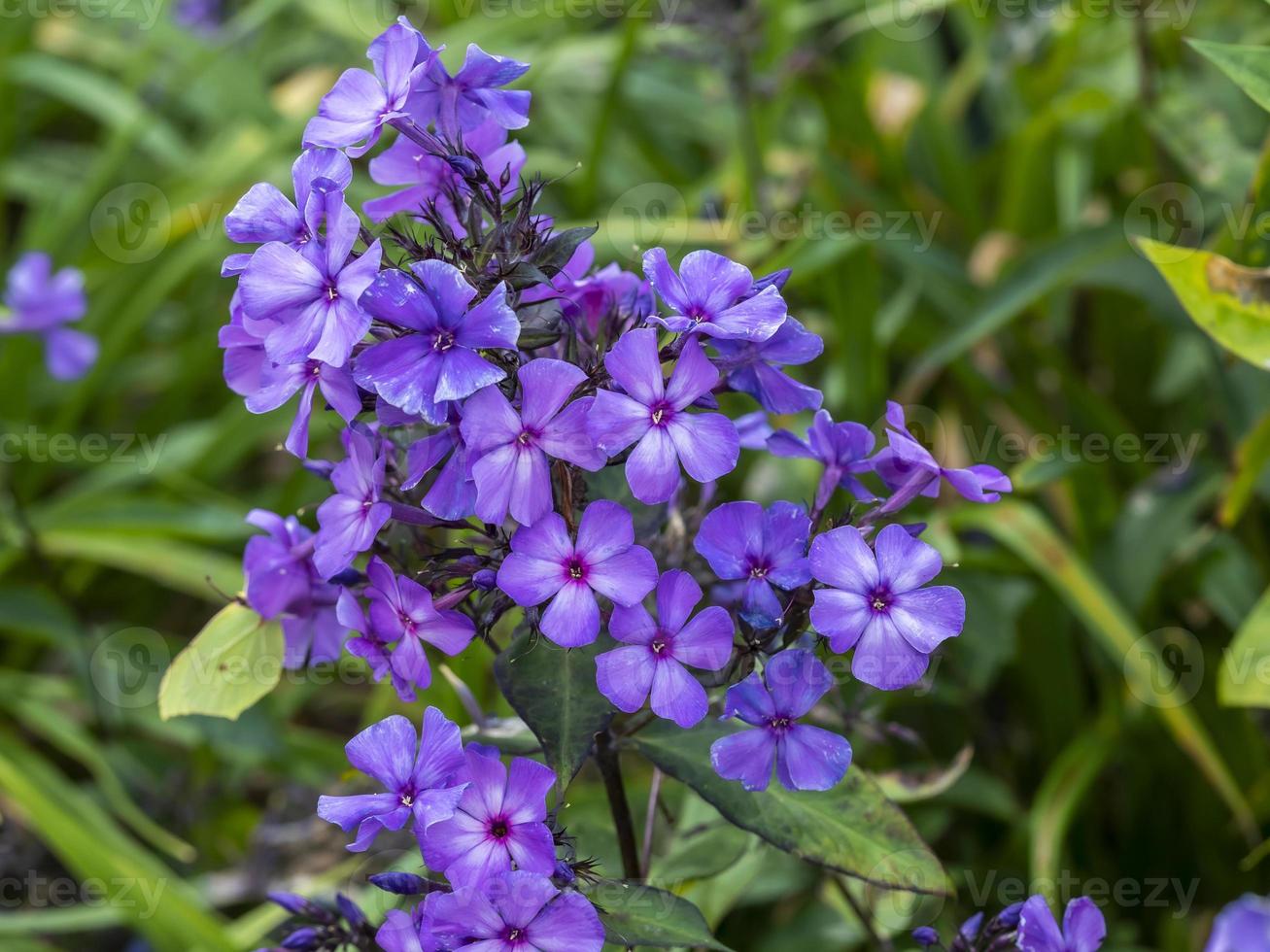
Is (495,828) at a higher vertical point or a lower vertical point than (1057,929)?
higher

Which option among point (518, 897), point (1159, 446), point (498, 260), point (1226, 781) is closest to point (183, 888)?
point (518, 897)

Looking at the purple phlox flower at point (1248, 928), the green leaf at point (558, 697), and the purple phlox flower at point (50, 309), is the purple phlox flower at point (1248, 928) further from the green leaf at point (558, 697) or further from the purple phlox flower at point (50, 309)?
the purple phlox flower at point (50, 309)

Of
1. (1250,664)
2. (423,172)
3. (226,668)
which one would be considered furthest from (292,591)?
(1250,664)

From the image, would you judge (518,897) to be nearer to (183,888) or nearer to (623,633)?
(623,633)

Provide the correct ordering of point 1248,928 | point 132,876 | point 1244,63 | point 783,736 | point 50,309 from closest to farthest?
1. point 1248,928
2. point 783,736
3. point 1244,63
4. point 132,876
5. point 50,309

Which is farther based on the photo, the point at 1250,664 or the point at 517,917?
the point at 1250,664

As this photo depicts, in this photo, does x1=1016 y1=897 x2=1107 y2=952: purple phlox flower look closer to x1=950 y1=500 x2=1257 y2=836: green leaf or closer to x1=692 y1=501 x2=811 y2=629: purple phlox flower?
x1=692 y1=501 x2=811 y2=629: purple phlox flower

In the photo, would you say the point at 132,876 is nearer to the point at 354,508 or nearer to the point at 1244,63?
the point at 354,508

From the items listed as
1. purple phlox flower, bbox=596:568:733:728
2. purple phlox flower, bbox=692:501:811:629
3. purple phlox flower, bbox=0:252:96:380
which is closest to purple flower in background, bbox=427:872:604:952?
purple phlox flower, bbox=596:568:733:728

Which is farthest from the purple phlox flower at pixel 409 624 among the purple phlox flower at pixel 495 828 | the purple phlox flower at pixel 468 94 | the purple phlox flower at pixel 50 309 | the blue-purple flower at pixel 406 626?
the purple phlox flower at pixel 50 309
